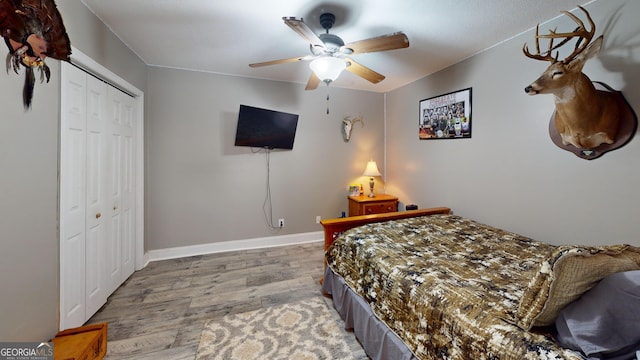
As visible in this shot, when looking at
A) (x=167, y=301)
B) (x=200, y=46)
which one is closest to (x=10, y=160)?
(x=167, y=301)

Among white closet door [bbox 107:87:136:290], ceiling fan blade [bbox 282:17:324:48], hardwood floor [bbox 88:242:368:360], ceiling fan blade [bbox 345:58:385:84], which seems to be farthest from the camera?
white closet door [bbox 107:87:136:290]

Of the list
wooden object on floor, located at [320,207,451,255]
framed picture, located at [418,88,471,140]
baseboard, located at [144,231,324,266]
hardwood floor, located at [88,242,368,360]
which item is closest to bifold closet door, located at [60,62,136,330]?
hardwood floor, located at [88,242,368,360]

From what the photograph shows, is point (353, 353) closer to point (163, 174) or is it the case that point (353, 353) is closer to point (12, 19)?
point (12, 19)

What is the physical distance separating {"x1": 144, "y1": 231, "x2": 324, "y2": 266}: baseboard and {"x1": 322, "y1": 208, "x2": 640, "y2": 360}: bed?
1.50 m

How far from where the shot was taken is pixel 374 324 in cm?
159

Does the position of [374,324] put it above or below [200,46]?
below

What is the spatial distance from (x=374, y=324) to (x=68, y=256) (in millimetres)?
2221

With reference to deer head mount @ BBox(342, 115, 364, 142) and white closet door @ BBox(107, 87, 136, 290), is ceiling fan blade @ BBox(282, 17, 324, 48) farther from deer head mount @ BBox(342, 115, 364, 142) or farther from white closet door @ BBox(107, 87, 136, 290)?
deer head mount @ BBox(342, 115, 364, 142)

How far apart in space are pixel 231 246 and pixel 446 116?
11.4 feet

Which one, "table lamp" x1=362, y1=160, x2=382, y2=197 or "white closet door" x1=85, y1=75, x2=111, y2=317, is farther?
"table lamp" x1=362, y1=160, x2=382, y2=197

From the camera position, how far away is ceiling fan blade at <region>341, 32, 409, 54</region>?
65.1 inches

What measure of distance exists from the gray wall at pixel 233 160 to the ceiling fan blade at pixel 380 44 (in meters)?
1.93

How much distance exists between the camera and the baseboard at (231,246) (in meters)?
3.15

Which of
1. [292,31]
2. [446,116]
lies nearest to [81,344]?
[292,31]
